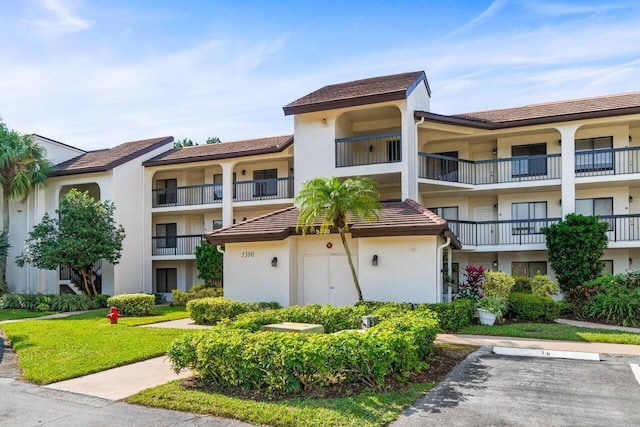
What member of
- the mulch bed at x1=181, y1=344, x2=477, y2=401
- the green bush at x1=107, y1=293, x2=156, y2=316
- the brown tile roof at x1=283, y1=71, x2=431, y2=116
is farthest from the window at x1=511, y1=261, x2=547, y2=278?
the green bush at x1=107, y1=293, x2=156, y2=316

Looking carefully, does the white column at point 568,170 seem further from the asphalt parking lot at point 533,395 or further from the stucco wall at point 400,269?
the asphalt parking lot at point 533,395

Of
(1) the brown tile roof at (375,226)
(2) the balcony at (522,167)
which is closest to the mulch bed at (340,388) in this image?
(1) the brown tile roof at (375,226)

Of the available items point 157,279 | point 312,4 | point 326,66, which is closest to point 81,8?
point 312,4

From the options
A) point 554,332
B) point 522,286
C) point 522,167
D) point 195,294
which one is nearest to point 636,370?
point 554,332

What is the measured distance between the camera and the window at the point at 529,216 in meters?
20.5

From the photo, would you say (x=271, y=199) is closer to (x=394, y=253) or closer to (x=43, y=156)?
(x=394, y=253)

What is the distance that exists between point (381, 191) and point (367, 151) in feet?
9.10

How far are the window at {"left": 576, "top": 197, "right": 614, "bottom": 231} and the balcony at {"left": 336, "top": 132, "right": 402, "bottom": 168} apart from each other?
27.3ft

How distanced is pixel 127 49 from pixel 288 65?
14.7 feet

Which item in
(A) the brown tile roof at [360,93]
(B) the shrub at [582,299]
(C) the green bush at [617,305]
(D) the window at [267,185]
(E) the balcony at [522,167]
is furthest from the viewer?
(D) the window at [267,185]

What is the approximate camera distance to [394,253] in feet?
50.2

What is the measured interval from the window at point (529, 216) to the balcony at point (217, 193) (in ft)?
34.4

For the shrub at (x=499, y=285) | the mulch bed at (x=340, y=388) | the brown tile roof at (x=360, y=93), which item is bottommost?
the mulch bed at (x=340, y=388)

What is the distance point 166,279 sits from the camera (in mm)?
26891
